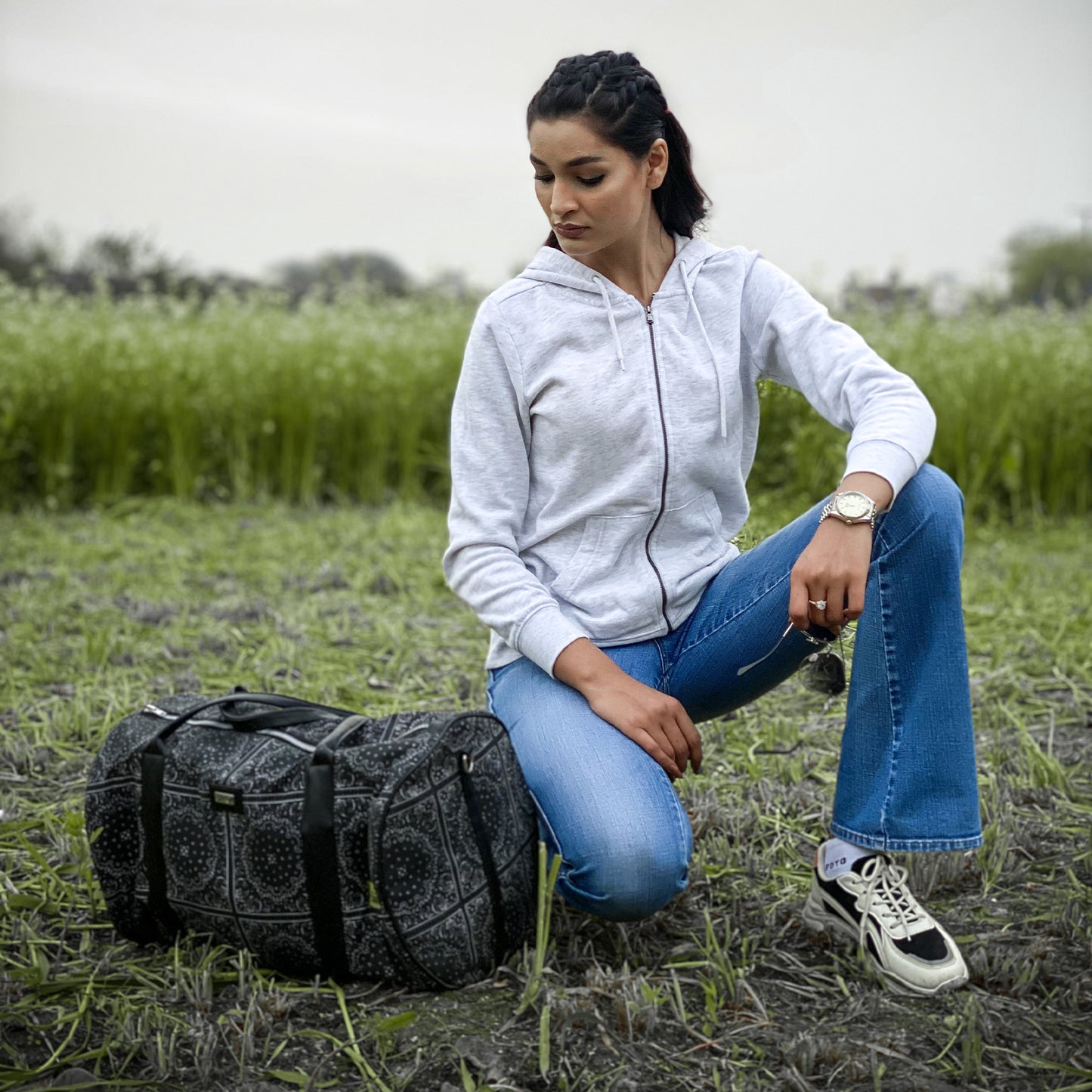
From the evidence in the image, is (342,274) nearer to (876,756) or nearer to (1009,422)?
(1009,422)

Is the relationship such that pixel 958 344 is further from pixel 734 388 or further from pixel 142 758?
pixel 142 758

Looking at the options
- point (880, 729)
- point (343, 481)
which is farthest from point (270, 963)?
point (343, 481)

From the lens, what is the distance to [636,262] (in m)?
1.99

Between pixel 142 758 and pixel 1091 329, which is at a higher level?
pixel 1091 329

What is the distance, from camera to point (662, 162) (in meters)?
1.90

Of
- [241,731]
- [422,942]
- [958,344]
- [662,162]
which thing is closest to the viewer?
[422,942]

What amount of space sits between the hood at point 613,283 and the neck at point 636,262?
0.01 metres

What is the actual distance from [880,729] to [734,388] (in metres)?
0.63

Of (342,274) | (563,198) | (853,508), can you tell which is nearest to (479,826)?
(853,508)

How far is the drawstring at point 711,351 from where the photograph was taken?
1.97 m

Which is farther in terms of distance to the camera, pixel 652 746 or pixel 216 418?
pixel 216 418

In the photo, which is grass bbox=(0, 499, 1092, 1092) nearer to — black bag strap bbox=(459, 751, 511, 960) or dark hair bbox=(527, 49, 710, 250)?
black bag strap bbox=(459, 751, 511, 960)

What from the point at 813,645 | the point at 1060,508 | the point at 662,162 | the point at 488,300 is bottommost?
the point at 1060,508

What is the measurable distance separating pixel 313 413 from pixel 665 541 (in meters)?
4.56
